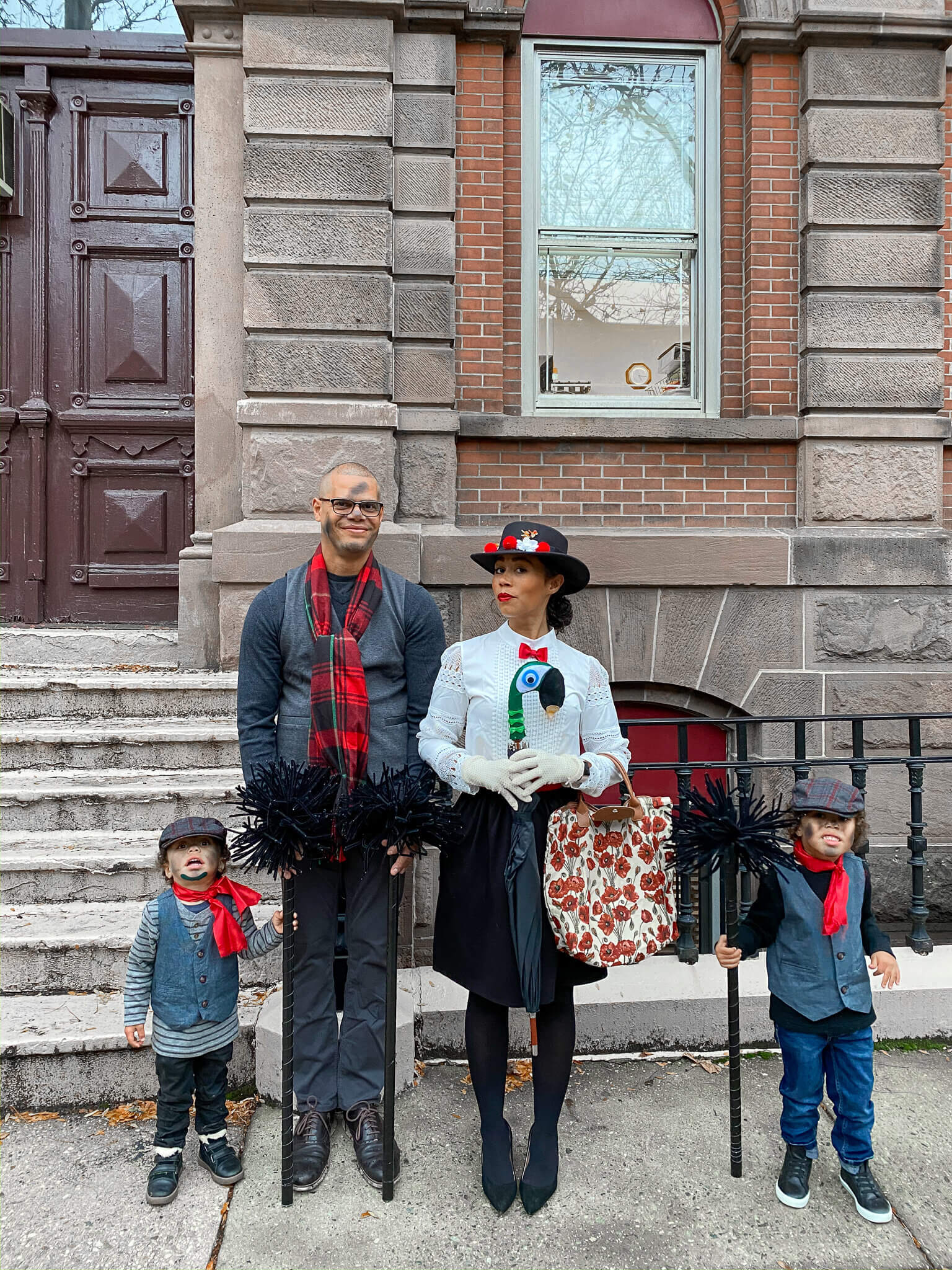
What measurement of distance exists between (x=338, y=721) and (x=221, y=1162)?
1.48m

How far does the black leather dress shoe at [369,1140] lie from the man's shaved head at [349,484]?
2081 millimetres

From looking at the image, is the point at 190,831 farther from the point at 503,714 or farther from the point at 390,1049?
the point at 503,714

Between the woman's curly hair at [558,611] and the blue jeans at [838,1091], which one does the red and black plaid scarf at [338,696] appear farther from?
the blue jeans at [838,1091]

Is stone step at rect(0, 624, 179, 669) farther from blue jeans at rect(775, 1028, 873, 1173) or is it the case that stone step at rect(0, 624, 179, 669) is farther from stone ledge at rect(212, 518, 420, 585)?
blue jeans at rect(775, 1028, 873, 1173)

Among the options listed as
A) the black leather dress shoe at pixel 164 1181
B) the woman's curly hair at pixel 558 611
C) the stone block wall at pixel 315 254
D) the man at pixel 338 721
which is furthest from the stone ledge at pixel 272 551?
the black leather dress shoe at pixel 164 1181

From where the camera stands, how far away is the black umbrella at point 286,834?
8.91ft

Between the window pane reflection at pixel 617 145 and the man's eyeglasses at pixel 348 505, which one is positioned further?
the window pane reflection at pixel 617 145

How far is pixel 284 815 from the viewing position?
270 cm

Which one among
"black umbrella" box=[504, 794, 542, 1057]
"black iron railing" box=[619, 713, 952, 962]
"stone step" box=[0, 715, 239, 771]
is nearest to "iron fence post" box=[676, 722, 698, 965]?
"black iron railing" box=[619, 713, 952, 962]

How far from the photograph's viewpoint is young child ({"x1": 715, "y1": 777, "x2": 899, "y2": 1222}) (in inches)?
107

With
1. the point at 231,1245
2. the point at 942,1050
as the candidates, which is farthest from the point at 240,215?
the point at 942,1050

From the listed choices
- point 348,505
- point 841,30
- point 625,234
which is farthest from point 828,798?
point 841,30

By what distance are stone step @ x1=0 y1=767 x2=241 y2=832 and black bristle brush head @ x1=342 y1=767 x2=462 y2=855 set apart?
1.62m

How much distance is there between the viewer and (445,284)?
210 inches
